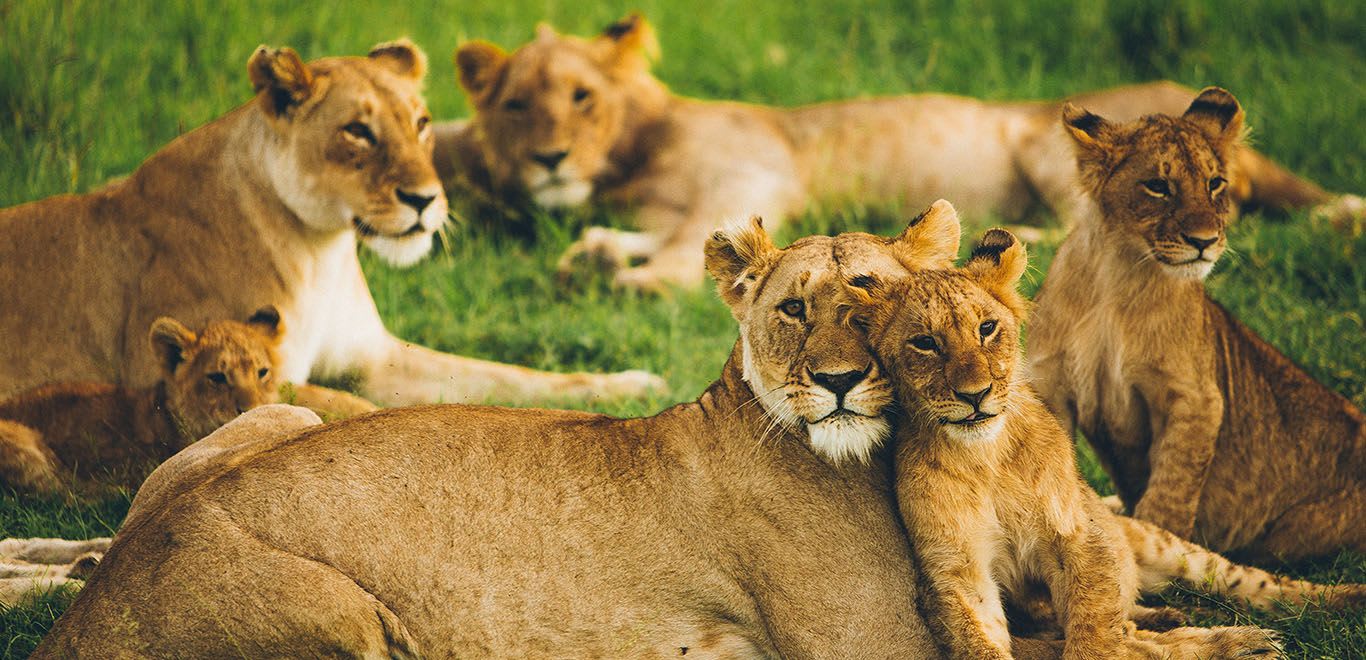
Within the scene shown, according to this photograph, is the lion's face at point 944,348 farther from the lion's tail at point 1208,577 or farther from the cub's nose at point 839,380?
the lion's tail at point 1208,577

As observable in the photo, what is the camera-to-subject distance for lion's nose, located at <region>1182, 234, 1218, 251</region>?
466cm

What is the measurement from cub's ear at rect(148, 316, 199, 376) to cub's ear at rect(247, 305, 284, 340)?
0.67 feet

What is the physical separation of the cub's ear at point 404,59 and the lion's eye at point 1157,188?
273 centimetres

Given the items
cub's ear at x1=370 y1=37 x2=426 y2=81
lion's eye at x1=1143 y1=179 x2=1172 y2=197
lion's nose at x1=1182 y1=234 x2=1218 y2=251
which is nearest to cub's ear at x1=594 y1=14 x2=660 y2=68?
cub's ear at x1=370 y1=37 x2=426 y2=81

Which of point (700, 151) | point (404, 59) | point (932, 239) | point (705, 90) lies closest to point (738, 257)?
point (932, 239)

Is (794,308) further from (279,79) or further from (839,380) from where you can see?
(279,79)

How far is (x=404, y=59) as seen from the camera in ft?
19.8

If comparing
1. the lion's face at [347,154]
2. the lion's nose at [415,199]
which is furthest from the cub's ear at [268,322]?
the lion's nose at [415,199]

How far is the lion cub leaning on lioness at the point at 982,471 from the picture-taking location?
3.56 m

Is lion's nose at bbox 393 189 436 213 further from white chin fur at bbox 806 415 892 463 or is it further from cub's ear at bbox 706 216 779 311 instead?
white chin fur at bbox 806 415 892 463

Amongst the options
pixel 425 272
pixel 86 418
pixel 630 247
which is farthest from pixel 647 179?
pixel 86 418

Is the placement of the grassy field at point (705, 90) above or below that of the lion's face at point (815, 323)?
below

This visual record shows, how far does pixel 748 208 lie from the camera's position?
789 centimetres

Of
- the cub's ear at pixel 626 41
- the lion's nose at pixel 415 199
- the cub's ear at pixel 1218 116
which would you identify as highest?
the cub's ear at pixel 1218 116
